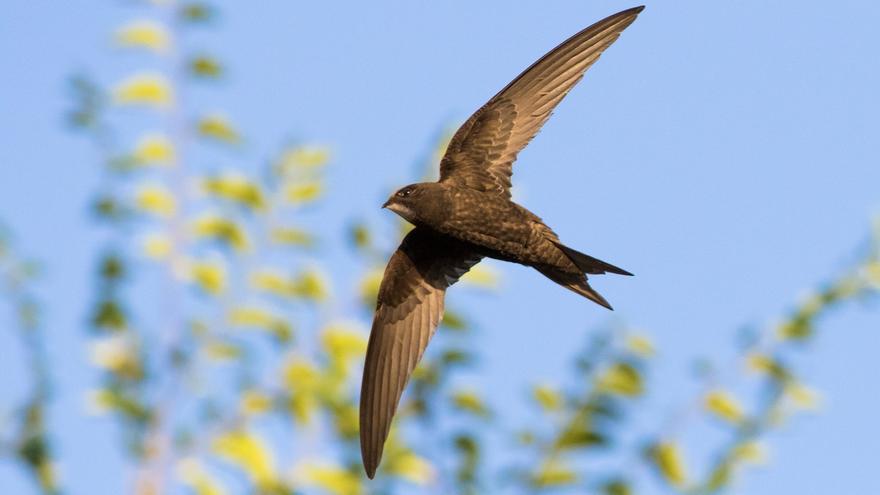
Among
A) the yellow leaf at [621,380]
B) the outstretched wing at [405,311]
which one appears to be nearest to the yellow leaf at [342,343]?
the outstretched wing at [405,311]

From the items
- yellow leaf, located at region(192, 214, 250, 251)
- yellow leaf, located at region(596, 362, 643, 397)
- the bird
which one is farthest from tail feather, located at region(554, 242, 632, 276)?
yellow leaf, located at region(192, 214, 250, 251)

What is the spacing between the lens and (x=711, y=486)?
21.9 feet

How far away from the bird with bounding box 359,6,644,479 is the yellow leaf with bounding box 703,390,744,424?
1254mm

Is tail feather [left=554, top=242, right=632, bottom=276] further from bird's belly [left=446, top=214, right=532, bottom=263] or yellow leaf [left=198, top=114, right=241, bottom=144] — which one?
yellow leaf [left=198, top=114, right=241, bottom=144]

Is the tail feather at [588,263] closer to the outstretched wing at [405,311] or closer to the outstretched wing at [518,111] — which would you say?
the outstretched wing at [518,111]

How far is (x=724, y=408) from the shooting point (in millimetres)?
6844

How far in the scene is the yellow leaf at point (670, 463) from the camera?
21.7 feet

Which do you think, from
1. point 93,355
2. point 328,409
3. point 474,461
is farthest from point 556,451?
point 93,355

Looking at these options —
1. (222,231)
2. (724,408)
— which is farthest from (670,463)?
(222,231)

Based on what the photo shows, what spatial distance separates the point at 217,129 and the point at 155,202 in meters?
0.46

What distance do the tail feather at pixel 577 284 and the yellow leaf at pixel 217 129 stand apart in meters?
1.81

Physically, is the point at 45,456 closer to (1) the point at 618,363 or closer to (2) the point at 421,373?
(2) the point at 421,373

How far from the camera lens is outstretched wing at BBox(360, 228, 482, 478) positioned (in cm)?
645

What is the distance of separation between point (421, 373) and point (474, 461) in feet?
1.52
